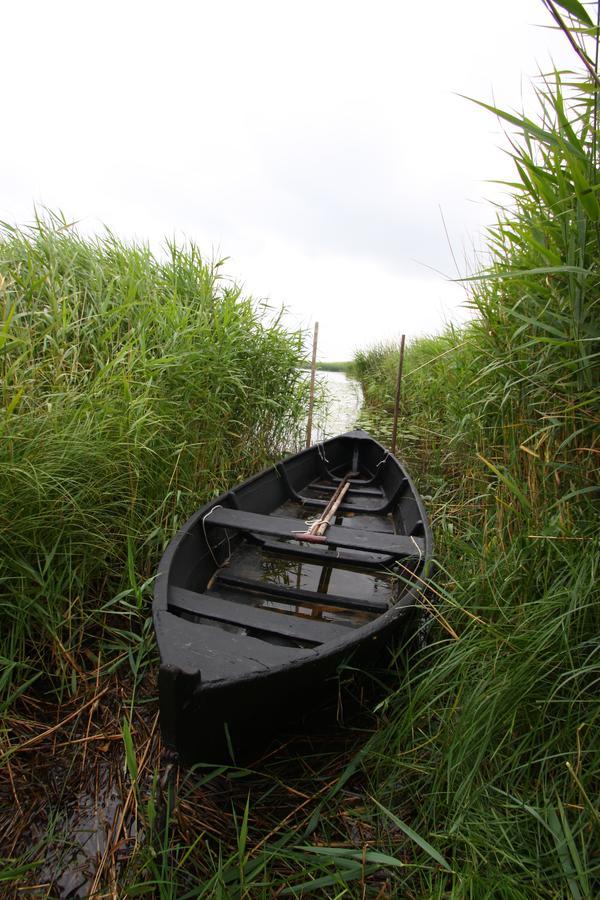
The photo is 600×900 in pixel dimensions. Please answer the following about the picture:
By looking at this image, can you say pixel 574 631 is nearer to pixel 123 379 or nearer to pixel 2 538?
pixel 2 538

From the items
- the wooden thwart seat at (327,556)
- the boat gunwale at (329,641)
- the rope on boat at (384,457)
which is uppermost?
the rope on boat at (384,457)

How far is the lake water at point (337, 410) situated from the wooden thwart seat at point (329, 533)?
387 cm

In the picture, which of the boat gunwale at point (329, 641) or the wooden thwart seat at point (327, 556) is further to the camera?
the wooden thwart seat at point (327, 556)

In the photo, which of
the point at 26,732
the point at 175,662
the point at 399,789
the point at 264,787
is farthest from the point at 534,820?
the point at 26,732

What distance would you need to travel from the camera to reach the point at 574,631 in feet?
5.17

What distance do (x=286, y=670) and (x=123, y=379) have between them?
1.95m

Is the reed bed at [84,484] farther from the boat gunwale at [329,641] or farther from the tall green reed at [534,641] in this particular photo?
the tall green reed at [534,641]

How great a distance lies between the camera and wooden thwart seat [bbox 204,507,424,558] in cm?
264

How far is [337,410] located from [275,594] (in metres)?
8.54

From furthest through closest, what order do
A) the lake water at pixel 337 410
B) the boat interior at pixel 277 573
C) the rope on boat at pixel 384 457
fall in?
the lake water at pixel 337 410 < the rope on boat at pixel 384 457 < the boat interior at pixel 277 573

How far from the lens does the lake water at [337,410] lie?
7.12 m

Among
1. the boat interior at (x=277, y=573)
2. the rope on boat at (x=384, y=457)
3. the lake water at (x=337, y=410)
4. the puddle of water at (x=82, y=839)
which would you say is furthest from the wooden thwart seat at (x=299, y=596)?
the lake water at (x=337, y=410)

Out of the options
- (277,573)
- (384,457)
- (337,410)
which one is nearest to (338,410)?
(337,410)

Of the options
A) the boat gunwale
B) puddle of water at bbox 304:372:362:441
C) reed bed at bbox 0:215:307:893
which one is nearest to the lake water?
puddle of water at bbox 304:372:362:441
